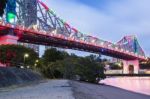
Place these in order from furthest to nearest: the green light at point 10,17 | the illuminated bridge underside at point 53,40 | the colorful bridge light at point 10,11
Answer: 1. the illuminated bridge underside at point 53,40
2. the green light at point 10,17
3. the colorful bridge light at point 10,11

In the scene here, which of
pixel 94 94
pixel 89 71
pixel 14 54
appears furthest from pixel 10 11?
pixel 94 94

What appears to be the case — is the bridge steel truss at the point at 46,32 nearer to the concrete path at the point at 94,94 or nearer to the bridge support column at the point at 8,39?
the bridge support column at the point at 8,39

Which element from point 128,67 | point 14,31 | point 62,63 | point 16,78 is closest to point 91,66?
point 62,63

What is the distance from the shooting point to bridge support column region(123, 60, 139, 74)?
454 ft

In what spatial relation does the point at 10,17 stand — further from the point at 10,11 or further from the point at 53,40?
the point at 53,40

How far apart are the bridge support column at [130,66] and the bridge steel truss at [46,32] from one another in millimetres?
15921

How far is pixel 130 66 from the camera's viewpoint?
461ft

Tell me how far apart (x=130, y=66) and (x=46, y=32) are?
54207 mm

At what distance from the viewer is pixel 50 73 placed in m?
64.4

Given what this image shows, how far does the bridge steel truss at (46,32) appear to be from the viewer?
87.6 metres

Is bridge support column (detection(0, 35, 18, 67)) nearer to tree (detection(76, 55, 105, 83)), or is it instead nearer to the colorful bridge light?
the colorful bridge light

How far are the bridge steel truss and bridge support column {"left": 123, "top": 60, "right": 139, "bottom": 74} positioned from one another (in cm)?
1592

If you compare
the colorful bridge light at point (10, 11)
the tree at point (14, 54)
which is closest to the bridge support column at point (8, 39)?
the colorful bridge light at point (10, 11)

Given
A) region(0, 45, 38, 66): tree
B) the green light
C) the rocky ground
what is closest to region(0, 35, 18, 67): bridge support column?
the green light
